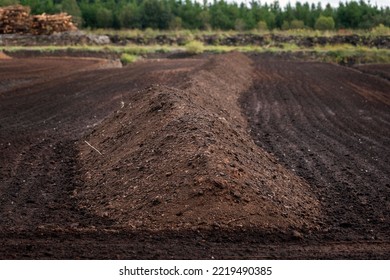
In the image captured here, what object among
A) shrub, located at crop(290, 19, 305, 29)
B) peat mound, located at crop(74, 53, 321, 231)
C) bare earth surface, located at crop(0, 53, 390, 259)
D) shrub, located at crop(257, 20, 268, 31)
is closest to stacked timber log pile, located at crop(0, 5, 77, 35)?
shrub, located at crop(257, 20, 268, 31)

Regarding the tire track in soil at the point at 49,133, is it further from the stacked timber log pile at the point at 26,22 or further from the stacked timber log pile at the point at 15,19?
the stacked timber log pile at the point at 26,22

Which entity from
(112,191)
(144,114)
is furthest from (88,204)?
(144,114)

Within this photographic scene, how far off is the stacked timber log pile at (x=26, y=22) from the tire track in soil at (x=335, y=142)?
106 feet

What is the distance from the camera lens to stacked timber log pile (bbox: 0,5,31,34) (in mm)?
59688

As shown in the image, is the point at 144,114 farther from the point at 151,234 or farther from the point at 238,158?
the point at 151,234

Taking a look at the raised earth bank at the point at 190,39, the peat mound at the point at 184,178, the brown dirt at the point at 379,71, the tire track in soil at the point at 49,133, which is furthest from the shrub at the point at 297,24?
the peat mound at the point at 184,178

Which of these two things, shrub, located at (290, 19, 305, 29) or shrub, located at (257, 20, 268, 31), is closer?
shrub, located at (257, 20, 268, 31)

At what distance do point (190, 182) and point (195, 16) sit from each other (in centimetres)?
8648

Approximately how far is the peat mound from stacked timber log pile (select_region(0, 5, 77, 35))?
46.4m

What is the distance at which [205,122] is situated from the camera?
1356cm

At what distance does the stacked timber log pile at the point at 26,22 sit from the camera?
60000mm

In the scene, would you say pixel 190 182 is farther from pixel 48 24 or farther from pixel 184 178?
pixel 48 24

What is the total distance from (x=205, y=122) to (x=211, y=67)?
18350 millimetres

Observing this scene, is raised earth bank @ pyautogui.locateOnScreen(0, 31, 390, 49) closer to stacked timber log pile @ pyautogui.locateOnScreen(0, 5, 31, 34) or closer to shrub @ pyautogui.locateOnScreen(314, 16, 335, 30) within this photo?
stacked timber log pile @ pyautogui.locateOnScreen(0, 5, 31, 34)
